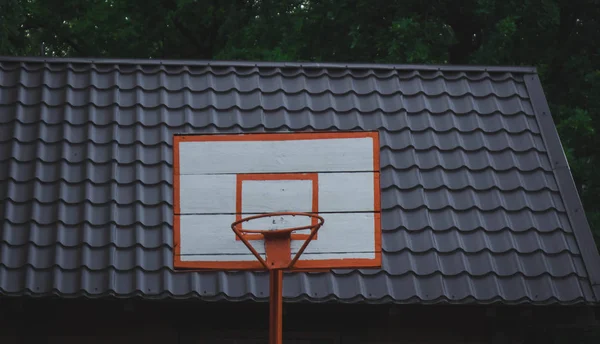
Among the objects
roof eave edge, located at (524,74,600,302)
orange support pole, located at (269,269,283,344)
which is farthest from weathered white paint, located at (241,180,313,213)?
roof eave edge, located at (524,74,600,302)

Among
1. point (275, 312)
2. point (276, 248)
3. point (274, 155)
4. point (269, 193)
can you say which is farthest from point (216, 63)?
point (275, 312)

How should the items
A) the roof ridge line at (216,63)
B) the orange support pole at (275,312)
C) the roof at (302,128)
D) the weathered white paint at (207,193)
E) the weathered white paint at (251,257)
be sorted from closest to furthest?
the orange support pole at (275,312), the weathered white paint at (251,257), the weathered white paint at (207,193), the roof at (302,128), the roof ridge line at (216,63)

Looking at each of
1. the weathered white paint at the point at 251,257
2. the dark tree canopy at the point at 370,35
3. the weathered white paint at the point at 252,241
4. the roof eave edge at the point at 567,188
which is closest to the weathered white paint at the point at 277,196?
the weathered white paint at the point at 252,241

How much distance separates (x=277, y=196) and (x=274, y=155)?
9.2 inches

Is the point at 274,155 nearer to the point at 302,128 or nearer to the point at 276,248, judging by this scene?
the point at 276,248

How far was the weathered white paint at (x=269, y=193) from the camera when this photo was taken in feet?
16.3

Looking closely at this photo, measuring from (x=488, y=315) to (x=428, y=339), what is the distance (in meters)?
0.59

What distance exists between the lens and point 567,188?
25.2ft

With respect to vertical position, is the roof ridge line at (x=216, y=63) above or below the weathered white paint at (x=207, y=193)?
above

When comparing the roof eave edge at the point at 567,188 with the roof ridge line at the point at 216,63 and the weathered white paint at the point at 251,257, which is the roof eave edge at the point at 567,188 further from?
the weathered white paint at the point at 251,257

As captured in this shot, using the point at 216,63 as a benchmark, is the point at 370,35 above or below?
above

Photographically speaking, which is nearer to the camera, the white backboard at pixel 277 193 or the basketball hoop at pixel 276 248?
the basketball hoop at pixel 276 248

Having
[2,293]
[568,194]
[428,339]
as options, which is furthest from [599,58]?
[2,293]

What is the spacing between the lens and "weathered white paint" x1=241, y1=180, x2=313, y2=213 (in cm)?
494
